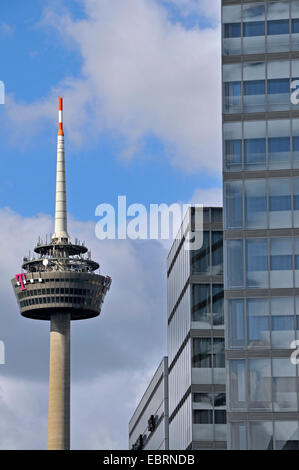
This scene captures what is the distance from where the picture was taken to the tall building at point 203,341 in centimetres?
9569

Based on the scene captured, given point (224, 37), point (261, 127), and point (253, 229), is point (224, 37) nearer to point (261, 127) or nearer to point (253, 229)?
point (261, 127)

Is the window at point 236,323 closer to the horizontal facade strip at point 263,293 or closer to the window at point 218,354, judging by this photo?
the horizontal facade strip at point 263,293

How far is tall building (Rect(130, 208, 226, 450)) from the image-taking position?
314ft

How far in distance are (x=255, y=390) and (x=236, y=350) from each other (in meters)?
2.92

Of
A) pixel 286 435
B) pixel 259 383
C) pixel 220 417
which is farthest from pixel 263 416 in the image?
pixel 220 417

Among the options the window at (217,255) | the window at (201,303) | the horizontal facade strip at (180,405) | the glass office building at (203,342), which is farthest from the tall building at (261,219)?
the horizontal facade strip at (180,405)

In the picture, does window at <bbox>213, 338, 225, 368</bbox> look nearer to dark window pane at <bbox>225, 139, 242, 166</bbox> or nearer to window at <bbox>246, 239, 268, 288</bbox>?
window at <bbox>246, 239, 268, 288</bbox>

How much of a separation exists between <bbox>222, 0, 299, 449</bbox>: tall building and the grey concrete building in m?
44.5

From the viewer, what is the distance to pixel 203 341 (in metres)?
98.2

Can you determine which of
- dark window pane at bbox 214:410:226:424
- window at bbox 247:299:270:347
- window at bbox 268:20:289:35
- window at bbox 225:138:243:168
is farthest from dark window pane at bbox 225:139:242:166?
dark window pane at bbox 214:410:226:424

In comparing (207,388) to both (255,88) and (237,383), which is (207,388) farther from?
(255,88)

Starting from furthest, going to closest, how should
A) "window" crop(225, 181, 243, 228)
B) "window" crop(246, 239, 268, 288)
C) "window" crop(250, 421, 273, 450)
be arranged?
"window" crop(225, 181, 243, 228), "window" crop(246, 239, 268, 288), "window" crop(250, 421, 273, 450)

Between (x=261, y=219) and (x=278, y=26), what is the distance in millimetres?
14108
